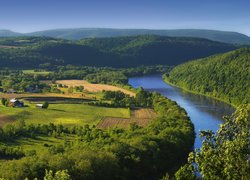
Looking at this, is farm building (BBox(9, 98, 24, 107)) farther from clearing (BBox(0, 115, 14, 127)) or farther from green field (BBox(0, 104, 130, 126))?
clearing (BBox(0, 115, 14, 127))

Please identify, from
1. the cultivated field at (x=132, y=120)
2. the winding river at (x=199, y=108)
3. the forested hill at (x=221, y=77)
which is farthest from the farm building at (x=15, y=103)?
the forested hill at (x=221, y=77)

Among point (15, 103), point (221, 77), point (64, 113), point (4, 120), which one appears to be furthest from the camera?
point (221, 77)

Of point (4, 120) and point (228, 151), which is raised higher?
point (228, 151)

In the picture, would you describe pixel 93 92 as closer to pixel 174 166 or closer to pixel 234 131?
pixel 174 166

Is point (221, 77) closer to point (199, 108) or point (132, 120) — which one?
point (199, 108)

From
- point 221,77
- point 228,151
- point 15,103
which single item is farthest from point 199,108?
point 228,151

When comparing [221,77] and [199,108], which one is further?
[221,77]

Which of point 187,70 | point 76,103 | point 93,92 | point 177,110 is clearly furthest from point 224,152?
point 187,70
